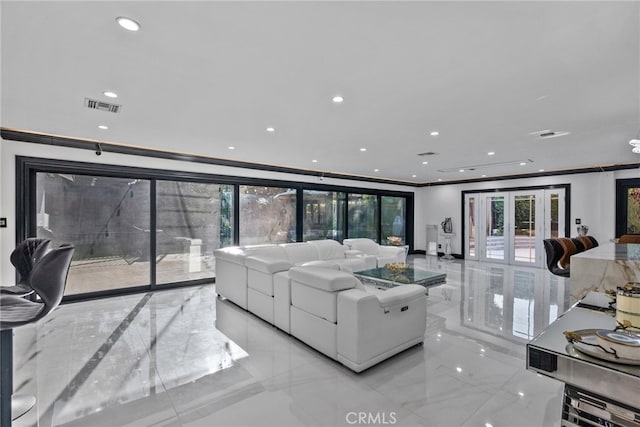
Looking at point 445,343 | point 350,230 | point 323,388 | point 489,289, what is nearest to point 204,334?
point 323,388

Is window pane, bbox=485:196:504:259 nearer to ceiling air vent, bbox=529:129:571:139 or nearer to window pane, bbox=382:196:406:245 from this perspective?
window pane, bbox=382:196:406:245

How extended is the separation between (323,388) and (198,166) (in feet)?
15.9

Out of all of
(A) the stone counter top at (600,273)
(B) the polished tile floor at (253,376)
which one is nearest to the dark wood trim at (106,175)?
(B) the polished tile floor at (253,376)

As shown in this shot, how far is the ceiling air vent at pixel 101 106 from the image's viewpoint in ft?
9.89

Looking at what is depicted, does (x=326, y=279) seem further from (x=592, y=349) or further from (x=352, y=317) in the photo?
(x=592, y=349)

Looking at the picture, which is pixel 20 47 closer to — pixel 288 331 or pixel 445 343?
pixel 288 331

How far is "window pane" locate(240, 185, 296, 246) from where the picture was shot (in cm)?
665

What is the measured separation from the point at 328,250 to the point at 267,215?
5.56ft

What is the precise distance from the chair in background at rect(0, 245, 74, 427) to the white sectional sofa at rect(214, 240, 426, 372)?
6.35 feet

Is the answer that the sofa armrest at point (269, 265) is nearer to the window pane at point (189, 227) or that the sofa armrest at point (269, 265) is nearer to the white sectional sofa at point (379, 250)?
the window pane at point (189, 227)

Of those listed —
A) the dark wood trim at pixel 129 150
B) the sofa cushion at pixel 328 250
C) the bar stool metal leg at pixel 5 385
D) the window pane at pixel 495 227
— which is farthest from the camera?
the window pane at pixel 495 227

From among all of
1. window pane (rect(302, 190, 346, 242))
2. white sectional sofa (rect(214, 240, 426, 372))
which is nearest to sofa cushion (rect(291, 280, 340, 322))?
white sectional sofa (rect(214, 240, 426, 372))

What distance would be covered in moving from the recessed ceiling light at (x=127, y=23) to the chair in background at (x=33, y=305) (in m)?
1.42

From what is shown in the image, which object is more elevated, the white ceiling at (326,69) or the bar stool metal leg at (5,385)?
the white ceiling at (326,69)
